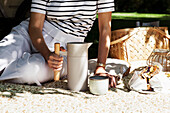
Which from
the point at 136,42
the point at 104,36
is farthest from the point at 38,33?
the point at 136,42

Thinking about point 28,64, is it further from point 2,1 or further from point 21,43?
point 2,1

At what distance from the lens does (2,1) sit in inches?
216

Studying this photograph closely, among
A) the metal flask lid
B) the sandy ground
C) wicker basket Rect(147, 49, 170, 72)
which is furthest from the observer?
wicker basket Rect(147, 49, 170, 72)

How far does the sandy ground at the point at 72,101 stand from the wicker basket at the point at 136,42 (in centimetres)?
153

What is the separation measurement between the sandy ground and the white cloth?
4.3 inches

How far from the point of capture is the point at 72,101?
2395 mm

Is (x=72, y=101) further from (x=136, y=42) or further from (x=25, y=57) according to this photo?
(x=136, y=42)

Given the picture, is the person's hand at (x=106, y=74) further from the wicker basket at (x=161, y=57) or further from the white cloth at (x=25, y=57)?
the wicker basket at (x=161, y=57)

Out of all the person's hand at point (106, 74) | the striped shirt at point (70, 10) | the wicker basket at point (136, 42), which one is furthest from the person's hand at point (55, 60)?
the wicker basket at point (136, 42)

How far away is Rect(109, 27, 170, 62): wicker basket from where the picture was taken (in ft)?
13.9

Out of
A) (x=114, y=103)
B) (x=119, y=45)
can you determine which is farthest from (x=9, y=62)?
(x=119, y=45)

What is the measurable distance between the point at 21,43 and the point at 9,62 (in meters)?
0.25

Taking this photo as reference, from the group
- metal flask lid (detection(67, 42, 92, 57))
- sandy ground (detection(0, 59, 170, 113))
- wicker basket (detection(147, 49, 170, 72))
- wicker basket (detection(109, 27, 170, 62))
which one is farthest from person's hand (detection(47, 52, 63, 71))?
wicker basket (detection(109, 27, 170, 62))

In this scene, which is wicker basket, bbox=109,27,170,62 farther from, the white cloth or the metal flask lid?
the metal flask lid
